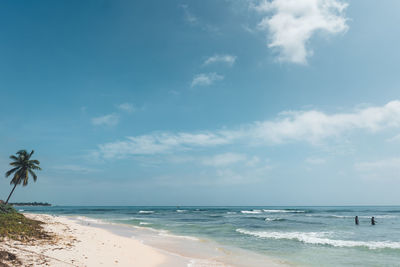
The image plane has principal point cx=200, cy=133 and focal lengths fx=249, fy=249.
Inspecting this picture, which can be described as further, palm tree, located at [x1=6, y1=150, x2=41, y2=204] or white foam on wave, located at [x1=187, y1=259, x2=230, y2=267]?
palm tree, located at [x1=6, y1=150, x2=41, y2=204]

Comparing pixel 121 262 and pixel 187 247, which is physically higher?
pixel 121 262

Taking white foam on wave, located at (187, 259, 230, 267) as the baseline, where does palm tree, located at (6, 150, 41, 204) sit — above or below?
above

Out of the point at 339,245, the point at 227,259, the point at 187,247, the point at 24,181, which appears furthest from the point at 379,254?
the point at 24,181

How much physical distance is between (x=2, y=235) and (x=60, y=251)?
127 inches

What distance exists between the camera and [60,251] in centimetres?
1148

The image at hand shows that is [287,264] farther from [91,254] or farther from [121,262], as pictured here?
[91,254]

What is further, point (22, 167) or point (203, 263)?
point (22, 167)

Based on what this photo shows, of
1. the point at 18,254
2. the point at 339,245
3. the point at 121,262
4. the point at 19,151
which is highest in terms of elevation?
the point at 19,151

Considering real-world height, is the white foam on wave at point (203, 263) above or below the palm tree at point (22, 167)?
below

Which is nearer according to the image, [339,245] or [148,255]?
[148,255]

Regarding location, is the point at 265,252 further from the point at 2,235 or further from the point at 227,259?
the point at 2,235

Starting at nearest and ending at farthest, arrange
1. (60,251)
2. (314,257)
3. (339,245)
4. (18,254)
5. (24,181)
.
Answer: (18,254) → (60,251) → (314,257) → (339,245) → (24,181)

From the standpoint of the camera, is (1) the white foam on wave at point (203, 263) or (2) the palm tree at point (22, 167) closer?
(1) the white foam on wave at point (203, 263)

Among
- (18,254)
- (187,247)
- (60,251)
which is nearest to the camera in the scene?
(18,254)
